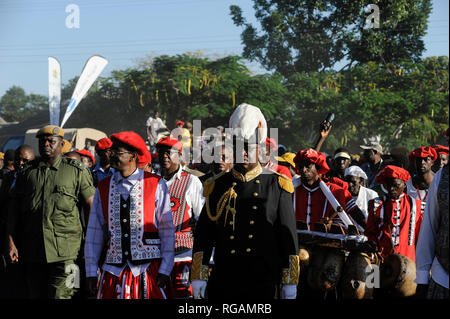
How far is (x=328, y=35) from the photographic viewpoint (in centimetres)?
3850

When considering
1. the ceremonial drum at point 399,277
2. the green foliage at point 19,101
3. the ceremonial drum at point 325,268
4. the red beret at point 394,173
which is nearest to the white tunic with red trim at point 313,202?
the ceremonial drum at point 325,268

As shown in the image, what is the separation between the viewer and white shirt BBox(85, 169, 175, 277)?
4.98 meters

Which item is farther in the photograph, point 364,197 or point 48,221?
point 364,197

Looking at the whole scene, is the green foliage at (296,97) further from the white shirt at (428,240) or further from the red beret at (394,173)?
the white shirt at (428,240)

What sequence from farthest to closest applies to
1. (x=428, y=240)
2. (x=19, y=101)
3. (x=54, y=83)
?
(x=19, y=101), (x=54, y=83), (x=428, y=240)

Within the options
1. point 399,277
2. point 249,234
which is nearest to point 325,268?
point 399,277

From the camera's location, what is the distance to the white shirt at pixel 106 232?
16.3 feet

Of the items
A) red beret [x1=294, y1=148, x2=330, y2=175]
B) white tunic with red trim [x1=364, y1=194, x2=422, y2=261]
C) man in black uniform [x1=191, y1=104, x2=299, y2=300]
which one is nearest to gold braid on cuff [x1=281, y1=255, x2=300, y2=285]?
man in black uniform [x1=191, y1=104, x2=299, y2=300]

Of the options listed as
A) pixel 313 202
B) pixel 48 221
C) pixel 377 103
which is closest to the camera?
pixel 48 221

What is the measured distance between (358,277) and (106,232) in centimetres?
274

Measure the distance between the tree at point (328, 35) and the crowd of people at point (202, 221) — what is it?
3052cm

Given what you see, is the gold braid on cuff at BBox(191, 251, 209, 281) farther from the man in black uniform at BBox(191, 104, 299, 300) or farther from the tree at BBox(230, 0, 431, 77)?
the tree at BBox(230, 0, 431, 77)

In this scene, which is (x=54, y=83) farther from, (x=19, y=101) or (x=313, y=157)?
(x=19, y=101)
